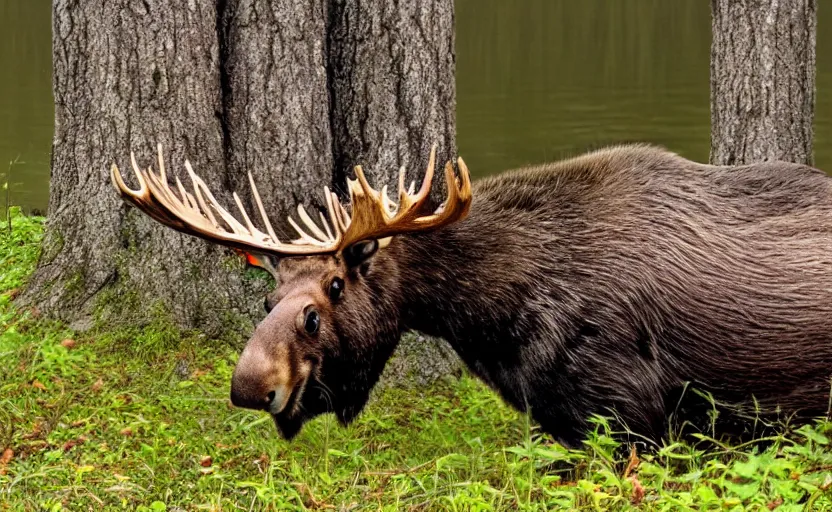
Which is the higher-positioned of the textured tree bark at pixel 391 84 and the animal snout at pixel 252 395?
the textured tree bark at pixel 391 84

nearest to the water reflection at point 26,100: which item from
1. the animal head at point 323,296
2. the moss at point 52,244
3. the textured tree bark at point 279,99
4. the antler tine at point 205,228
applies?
the moss at point 52,244

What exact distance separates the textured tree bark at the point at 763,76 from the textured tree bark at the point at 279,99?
348 cm

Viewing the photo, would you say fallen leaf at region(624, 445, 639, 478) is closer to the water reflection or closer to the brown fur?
the brown fur

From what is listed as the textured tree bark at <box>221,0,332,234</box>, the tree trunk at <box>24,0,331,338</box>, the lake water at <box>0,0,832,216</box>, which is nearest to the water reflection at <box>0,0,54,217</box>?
the lake water at <box>0,0,832,216</box>

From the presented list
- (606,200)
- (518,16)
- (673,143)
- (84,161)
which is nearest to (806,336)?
(606,200)

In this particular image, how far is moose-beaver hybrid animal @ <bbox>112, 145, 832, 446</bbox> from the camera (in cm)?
505

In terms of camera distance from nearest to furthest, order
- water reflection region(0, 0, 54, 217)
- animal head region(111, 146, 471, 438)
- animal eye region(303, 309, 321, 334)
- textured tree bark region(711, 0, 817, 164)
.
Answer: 1. animal head region(111, 146, 471, 438)
2. animal eye region(303, 309, 321, 334)
3. textured tree bark region(711, 0, 817, 164)
4. water reflection region(0, 0, 54, 217)

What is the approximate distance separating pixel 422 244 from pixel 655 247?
0.99m

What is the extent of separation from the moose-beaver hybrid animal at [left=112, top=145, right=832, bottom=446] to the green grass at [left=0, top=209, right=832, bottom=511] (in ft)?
0.75

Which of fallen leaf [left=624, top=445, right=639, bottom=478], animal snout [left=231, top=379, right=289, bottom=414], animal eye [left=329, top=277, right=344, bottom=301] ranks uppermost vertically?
animal eye [left=329, top=277, right=344, bottom=301]

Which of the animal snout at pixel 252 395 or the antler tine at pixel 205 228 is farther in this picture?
the antler tine at pixel 205 228

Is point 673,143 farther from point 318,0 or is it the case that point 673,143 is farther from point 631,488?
point 631,488

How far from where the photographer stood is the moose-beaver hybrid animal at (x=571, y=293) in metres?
5.05

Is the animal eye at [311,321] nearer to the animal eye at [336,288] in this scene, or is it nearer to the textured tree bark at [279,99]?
the animal eye at [336,288]
